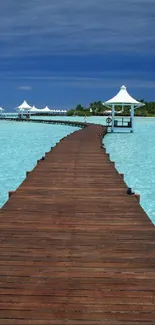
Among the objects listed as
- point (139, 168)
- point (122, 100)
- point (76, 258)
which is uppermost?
point (122, 100)

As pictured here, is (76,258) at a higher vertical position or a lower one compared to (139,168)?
higher

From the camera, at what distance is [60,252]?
5.44 m

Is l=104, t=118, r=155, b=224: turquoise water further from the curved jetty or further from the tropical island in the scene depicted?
the tropical island

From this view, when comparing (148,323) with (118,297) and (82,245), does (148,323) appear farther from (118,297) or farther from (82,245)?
(82,245)

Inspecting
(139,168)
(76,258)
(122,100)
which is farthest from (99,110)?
(76,258)

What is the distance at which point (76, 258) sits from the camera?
5223 millimetres

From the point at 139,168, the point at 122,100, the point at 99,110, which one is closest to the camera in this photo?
the point at 139,168

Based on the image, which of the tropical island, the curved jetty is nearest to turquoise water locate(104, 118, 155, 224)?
the curved jetty

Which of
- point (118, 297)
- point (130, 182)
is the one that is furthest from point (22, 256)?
point (130, 182)

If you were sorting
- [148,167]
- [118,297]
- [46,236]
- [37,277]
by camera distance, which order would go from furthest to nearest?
[148,167], [46,236], [37,277], [118,297]

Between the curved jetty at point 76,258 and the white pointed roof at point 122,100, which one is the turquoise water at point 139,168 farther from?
the white pointed roof at point 122,100

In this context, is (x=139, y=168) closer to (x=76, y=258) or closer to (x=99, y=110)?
(x=76, y=258)

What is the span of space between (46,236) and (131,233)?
1.15 meters

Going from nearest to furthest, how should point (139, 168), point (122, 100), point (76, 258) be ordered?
point (76, 258), point (139, 168), point (122, 100)
